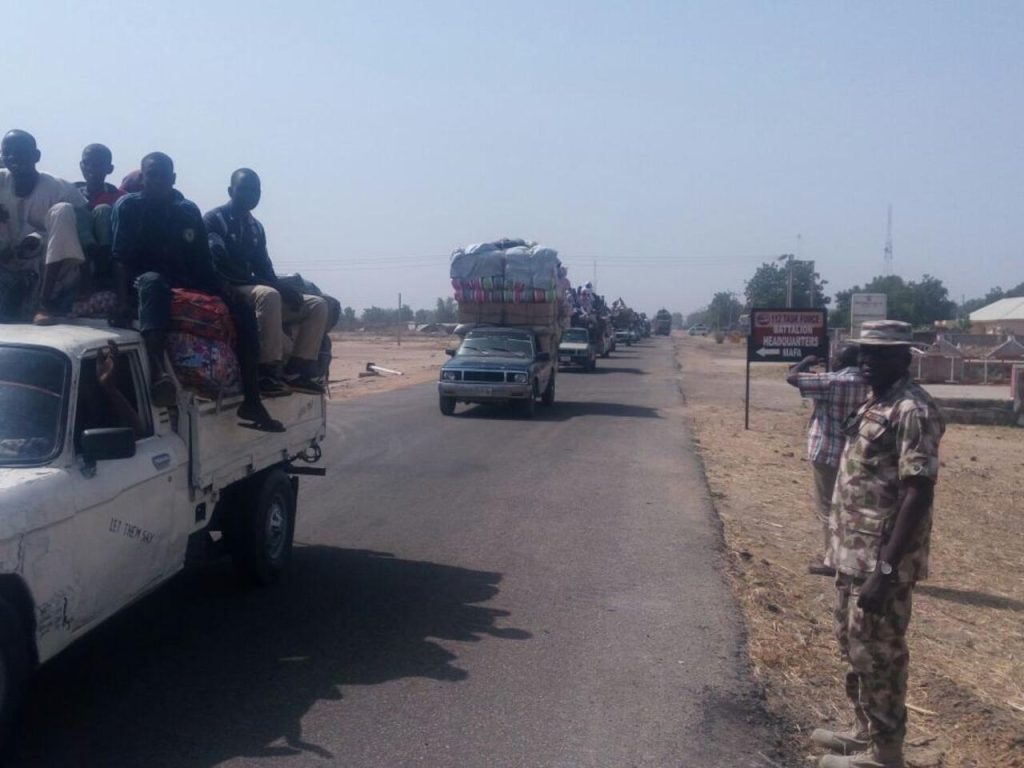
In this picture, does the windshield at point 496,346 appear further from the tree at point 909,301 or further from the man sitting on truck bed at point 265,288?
the tree at point 909,301

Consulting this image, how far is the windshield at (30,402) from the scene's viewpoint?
5.35 metres

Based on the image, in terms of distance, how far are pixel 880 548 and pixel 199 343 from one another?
13.4ft

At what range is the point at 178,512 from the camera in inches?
254

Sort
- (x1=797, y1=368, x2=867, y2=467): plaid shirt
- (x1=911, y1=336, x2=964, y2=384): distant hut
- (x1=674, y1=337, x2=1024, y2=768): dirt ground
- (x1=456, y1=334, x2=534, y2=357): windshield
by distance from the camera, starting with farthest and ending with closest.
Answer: (x1=911, y1=336, x2=964, y2=384): distant hut, (x1=456, y1=334, x2=534, y2=357): windshield, (x1=797, y1=368, x2=867, y2=467): plaid shirt, (x1=674, y1=337, x2=1024, y2=768): dirt ground

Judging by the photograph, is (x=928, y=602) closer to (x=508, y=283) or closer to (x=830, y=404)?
(x=830, y=404)

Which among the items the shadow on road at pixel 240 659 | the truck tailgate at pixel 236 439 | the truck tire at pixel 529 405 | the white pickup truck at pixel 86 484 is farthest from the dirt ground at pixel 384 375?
the white pickup truck at pixel 86 484

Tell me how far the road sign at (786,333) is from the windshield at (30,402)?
50.1ft

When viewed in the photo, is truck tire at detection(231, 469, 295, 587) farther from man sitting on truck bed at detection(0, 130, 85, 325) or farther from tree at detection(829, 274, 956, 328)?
tree at detection(829, 274, 956, 328)

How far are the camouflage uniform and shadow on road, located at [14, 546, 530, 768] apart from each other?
2289 millimetres

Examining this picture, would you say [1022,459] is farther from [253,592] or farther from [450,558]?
[253,592]

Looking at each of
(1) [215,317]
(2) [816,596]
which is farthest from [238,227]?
(2) [816,596]

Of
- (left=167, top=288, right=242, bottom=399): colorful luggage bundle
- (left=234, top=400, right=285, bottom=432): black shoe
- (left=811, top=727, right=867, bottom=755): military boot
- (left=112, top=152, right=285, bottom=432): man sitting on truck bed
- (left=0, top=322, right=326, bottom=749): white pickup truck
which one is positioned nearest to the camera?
(left=0, top=322, right=326, bottom=749): white pickup truck

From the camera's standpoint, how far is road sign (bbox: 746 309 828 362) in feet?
63.2

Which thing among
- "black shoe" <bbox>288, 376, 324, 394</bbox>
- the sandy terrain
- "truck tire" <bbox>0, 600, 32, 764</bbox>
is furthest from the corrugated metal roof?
"truck tire" <bbox>0, 600, 32, 764</bbox>
